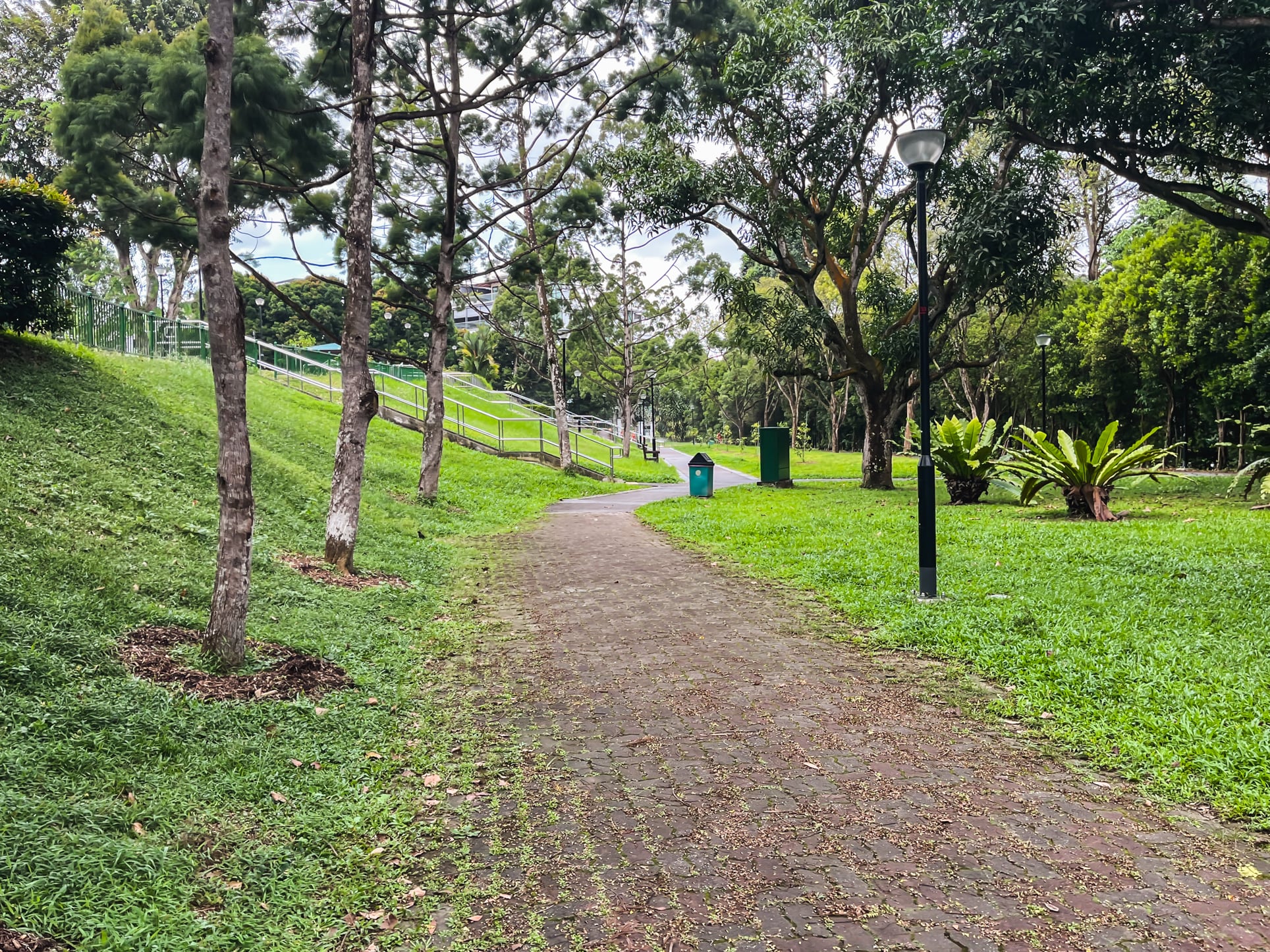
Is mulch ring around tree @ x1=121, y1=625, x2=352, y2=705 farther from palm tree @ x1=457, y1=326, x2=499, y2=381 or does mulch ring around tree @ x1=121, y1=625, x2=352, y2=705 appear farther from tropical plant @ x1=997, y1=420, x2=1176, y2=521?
palm tree @ x1=457, y1=326, x2=499, y2=381

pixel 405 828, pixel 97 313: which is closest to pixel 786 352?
pixel 97 313

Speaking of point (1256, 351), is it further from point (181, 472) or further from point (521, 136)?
point (181, 472)

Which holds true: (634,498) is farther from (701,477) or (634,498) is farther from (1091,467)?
(1091,467)

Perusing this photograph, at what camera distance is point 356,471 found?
840 cm

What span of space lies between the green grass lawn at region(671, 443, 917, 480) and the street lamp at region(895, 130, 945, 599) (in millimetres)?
18424

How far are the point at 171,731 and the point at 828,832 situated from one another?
9.86 feet

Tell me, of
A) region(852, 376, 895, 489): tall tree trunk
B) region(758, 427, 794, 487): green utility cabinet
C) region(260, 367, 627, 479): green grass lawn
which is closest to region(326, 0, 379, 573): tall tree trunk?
region(852, 376, 895, 489): tall tree trunk

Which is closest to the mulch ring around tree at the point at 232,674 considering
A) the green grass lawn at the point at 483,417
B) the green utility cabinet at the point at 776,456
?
the green utility cabinet at the point at 776,456

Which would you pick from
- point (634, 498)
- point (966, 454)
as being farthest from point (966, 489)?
point (634, 498)

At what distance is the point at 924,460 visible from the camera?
727 cm

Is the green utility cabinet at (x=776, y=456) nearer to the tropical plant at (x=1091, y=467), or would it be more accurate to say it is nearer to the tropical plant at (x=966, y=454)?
the tropical plant at (x=966, y=454)

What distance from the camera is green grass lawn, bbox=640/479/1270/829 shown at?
Answer: 3.84 m

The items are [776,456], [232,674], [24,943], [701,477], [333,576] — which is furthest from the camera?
[776,456]

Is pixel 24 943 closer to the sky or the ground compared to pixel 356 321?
closer to the ground
